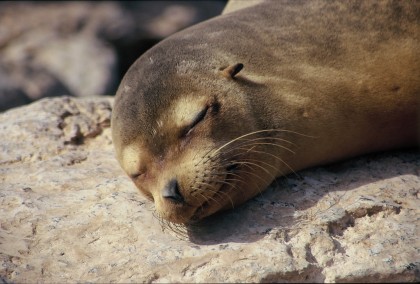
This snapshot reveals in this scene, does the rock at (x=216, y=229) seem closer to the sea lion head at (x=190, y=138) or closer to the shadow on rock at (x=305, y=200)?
the shadow on rock at (x=305, y=200)

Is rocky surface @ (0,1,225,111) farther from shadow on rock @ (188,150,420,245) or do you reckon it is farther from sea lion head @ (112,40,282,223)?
shadow on rock @ (188,150,420,245)

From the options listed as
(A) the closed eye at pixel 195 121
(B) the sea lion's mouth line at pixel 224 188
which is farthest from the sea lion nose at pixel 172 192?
(A) the closed eye at pixel 195 121

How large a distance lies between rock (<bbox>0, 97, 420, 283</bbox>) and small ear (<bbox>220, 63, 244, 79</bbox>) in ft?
2.87

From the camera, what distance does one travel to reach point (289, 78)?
4.98 m

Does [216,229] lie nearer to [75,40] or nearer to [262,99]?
[262,99]

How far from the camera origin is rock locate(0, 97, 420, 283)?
13.2 ft

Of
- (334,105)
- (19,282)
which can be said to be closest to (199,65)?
(334,105)

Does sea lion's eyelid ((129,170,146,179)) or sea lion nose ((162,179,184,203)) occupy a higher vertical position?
sea lion nose ((162,179,184,203))

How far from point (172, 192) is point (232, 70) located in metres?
1.02

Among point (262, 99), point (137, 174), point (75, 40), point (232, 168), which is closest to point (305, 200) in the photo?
point (232, 168)

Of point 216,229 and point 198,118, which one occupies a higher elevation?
point 198,118

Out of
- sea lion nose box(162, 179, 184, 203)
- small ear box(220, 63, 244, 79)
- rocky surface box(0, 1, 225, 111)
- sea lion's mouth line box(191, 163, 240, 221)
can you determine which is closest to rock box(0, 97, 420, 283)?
sea lion's mouth line box(191, 163, 240, 221)

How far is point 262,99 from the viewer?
4773 mm

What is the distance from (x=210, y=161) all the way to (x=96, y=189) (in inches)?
44.6
